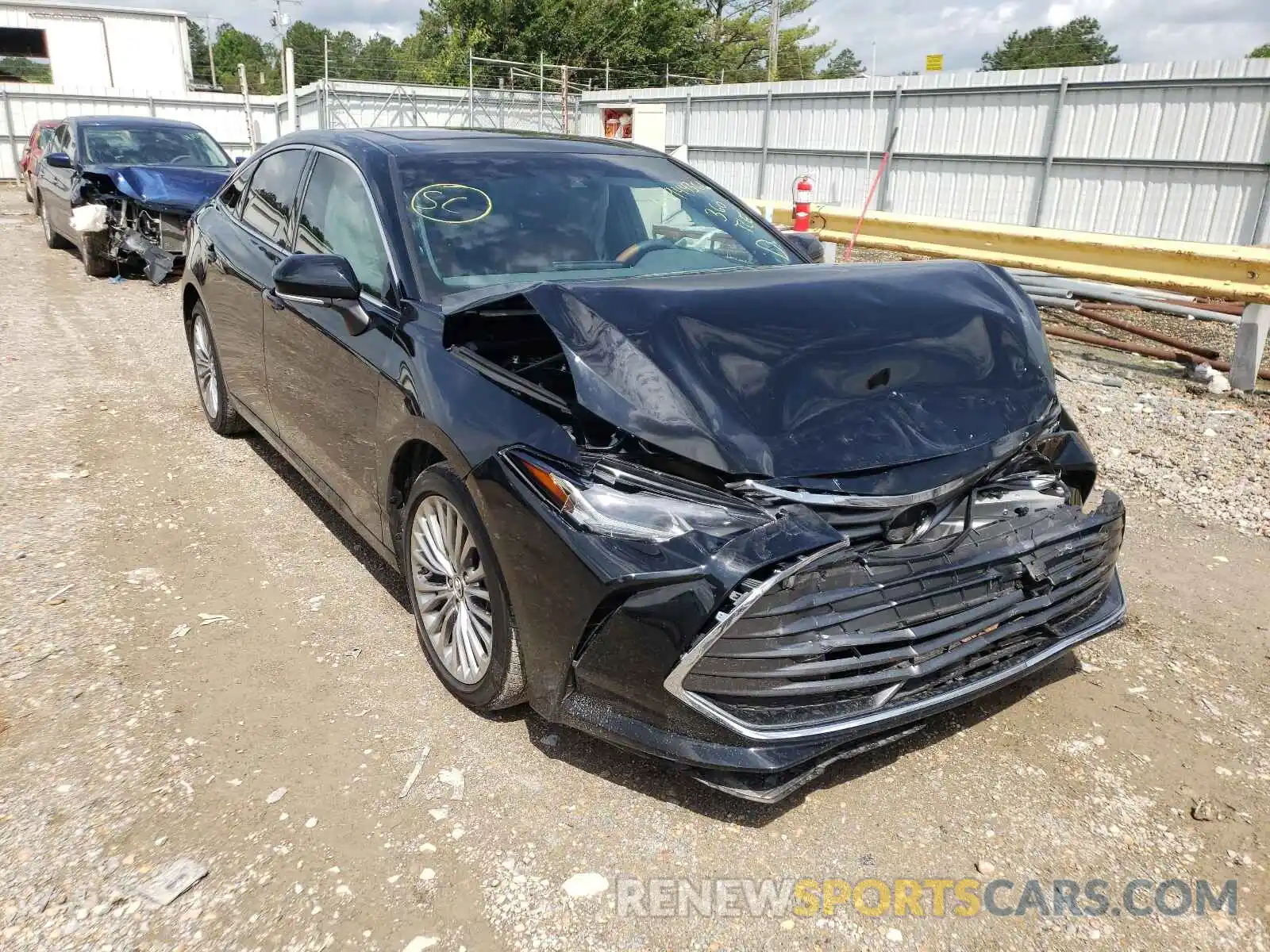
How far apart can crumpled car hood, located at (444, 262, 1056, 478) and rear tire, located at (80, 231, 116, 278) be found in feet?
31.9

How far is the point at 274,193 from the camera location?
457cm

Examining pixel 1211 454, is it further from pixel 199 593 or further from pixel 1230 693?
pixel 199 593

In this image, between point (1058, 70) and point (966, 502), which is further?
point (1058, 70)

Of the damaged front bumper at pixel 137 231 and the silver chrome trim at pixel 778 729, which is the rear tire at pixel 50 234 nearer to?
the damaged front bumper at pixel 137 231

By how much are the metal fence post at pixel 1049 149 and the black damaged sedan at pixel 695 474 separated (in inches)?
552

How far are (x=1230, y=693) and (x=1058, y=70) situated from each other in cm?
1492

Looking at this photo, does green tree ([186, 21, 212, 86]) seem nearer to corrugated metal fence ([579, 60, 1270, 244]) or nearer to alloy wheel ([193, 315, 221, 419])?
corrugated metal fence ([579, 60, 1270, 244])

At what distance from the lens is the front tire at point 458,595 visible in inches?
106

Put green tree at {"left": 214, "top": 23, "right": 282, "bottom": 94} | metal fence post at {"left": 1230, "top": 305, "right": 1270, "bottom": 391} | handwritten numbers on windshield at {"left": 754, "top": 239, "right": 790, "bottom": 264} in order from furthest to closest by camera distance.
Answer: green tree at {"left": 214, "top": 23, "right": 282, "bottom": 94}, metal fence post at {"left": 1230, "top": 305, "right": 1270, "bottom": 391}, handwritten numbers on windshield at {"left": 754, "top": 239, "right": 790, "bottom": 264}

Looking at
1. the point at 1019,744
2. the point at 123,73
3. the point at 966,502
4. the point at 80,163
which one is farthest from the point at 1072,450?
the point at 123,73

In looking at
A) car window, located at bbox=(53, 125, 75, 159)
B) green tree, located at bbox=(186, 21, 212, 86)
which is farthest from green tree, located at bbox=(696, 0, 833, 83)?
green tree, located at bbox=(186, 21, 212, 86)

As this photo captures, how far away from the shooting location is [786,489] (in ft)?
7.89

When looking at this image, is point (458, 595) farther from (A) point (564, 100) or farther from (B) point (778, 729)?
(A) point (564, 100)

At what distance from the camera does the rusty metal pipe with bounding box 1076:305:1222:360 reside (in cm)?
703
